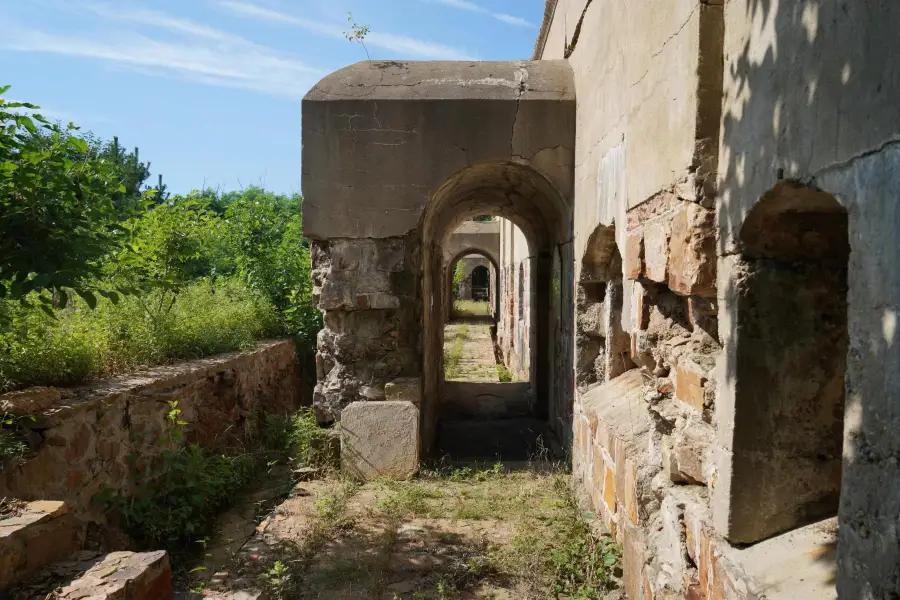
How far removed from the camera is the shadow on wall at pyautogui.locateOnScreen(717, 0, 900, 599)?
145cm

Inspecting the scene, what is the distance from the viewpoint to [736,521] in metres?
2.32

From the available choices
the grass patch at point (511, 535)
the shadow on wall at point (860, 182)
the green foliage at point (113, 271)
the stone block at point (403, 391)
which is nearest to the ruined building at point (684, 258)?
the shadow on wall at point (860, 182)

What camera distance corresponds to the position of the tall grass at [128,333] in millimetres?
4250

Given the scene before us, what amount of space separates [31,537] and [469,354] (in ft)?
36.4

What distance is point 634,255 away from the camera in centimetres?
355

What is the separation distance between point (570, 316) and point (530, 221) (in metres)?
2.96

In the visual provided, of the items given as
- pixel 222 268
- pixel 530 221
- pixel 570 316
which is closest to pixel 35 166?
pixel 570 316

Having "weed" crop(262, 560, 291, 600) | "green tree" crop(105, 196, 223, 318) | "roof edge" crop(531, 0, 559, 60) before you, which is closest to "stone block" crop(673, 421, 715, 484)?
"weed" crop(262, 560, 291, 600)

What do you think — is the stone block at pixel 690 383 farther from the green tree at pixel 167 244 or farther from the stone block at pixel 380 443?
the green tree at pixel 167 244

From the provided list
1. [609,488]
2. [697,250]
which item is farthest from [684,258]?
[609,488]

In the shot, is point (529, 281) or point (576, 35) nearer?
point (576, 35)

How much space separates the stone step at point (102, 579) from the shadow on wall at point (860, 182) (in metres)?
2.92

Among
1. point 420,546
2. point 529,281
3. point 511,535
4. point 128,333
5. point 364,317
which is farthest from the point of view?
point 529,281

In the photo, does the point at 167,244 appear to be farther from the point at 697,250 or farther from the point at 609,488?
the point at 697,250
